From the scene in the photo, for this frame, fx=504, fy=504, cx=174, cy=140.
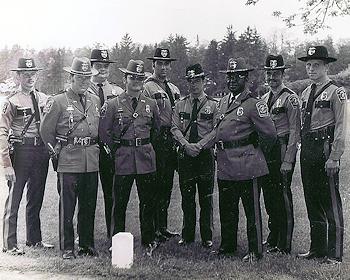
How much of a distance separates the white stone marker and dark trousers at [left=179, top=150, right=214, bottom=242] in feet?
4.36

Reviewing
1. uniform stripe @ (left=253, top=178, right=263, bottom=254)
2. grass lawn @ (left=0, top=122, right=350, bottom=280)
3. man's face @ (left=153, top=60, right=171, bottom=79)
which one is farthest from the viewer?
man's face @ (left=153, top=60, right=171, bottom=79)

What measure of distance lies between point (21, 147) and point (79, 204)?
0.88 m

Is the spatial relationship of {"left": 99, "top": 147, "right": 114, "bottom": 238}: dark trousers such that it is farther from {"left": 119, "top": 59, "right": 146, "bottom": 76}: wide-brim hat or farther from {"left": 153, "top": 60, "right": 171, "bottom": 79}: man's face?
{"left": 153, "top": 60, "right": 171, "bottom": 79}: man's face

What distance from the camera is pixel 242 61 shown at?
514cm


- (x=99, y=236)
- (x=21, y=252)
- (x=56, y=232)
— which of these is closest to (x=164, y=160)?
(x=99, y=236)

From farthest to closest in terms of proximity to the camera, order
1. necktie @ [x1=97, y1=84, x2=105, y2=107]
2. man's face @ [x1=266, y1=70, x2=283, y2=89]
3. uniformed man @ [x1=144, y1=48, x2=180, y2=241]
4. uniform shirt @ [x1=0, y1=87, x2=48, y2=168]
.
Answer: uniformed man @ [x1=144, y1=48, x2=180, y2=241] → necktie @ [x1=97, y1=84, x2=105, y2=107] → man's face @ [x1=266, y1=70, x2=283, y2=89] → uniform shirt @ [x1=0, y1=87, x2=48, y2=168]

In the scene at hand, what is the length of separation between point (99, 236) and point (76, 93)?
1889mm

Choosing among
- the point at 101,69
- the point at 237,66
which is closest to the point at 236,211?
the point at 237,66

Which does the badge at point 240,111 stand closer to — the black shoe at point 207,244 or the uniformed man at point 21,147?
the black shoe at point 207,244

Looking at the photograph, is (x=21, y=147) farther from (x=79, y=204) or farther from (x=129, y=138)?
(x=129, y=138)

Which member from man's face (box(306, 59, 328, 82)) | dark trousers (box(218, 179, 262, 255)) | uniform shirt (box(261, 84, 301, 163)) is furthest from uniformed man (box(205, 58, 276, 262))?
man's face (box(306, 59, 328, 82))

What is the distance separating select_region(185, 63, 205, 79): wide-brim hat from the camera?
5742mm

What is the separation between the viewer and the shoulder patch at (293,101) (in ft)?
17.8

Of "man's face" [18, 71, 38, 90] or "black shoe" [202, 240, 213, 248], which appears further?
"black shoe" [202, 240, 213, 248]
